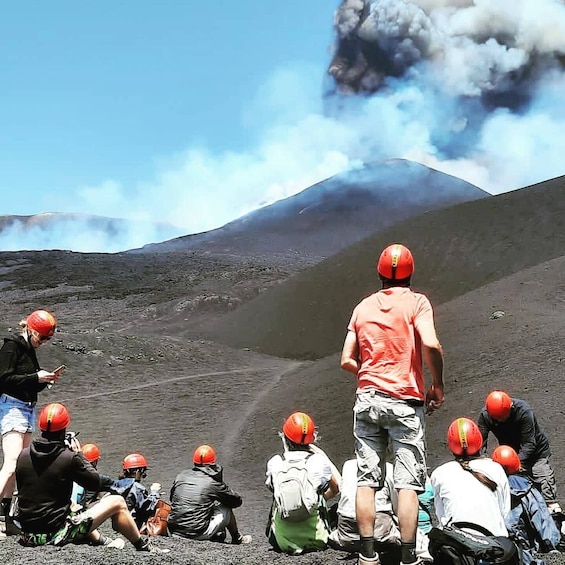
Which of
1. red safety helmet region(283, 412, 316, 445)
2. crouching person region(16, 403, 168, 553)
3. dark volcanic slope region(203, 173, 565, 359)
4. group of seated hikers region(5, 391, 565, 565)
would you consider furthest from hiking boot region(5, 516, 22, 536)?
dark volcanic slope region(203, 173, 565, 359)

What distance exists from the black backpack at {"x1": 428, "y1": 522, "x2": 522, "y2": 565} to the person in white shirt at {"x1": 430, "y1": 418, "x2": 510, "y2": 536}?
0.44 feet

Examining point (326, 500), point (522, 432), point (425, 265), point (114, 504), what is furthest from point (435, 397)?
point (425, 265)

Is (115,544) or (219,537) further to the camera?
(219,537)

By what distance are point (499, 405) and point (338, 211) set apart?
10997cm

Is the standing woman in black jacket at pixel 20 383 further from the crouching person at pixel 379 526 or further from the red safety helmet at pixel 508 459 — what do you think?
the red safety helmet at pixel 508 459

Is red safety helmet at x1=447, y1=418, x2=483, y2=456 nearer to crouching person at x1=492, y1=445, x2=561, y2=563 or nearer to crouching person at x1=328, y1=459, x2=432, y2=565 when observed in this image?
crouching person at x1=328, y1=459, x2=432, y2=565

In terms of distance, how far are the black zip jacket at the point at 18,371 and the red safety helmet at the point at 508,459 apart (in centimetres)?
400

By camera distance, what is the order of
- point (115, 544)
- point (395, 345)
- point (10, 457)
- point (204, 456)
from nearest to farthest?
point (395, 345) < point (115, 544) < point (10, 457) < point (204, 456)

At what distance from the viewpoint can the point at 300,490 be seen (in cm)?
571

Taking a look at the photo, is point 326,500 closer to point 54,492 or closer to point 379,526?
point 379,526

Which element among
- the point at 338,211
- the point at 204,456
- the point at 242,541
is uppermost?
the point at 338,211

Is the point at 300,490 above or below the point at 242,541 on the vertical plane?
above

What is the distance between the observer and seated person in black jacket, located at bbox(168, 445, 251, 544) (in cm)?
675

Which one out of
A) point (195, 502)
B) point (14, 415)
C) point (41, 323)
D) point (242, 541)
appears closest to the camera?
point (14, 415)
